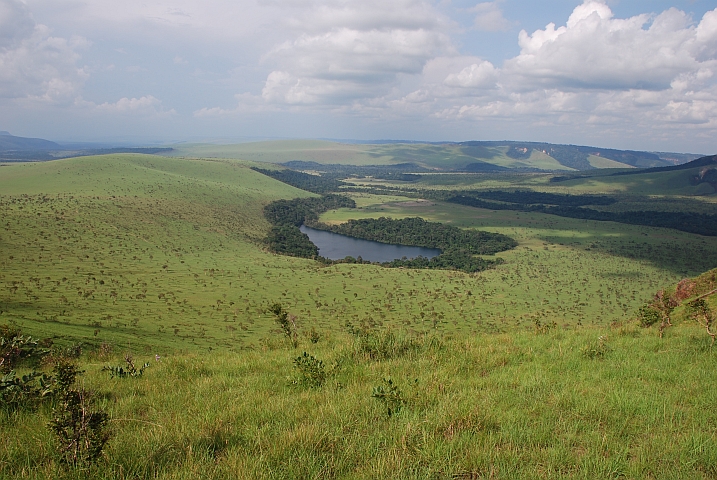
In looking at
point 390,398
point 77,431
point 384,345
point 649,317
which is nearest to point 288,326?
point 384,345

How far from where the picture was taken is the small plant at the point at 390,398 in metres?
4.84

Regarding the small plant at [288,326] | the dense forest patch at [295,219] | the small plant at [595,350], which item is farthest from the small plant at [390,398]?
the dense forest patch at [295,219]

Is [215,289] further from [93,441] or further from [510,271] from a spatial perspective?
[510,271]

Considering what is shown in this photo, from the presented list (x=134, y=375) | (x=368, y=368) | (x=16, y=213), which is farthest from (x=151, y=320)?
(x=16, y=213)

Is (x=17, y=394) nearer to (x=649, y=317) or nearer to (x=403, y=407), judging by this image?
(x=403, y=407)

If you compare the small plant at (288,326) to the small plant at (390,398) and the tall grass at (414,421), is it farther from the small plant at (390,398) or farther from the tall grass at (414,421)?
the small plant at (390,398)

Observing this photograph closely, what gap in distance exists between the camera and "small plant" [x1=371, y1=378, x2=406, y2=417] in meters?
4.84

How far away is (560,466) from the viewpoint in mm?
3789

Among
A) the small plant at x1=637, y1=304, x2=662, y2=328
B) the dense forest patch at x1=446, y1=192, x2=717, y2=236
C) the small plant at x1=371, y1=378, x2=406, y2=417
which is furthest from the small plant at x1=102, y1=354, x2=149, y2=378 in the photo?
the dense forest patch at x1=446, y1=192, x2=717, y2=236

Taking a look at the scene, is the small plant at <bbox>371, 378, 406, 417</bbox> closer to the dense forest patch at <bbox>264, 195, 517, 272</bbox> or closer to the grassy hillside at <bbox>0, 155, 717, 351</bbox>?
the grassy hillside at <bbox>0, 155, 717, 351</bbox>

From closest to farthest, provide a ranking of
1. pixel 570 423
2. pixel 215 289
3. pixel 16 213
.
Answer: pixel 570 423 → pixel 215 289 → pixel 16 213

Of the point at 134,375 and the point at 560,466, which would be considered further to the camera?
the point at 134,375

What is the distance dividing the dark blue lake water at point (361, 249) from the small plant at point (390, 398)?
82125 mm

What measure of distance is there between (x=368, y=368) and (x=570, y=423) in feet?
9.83
